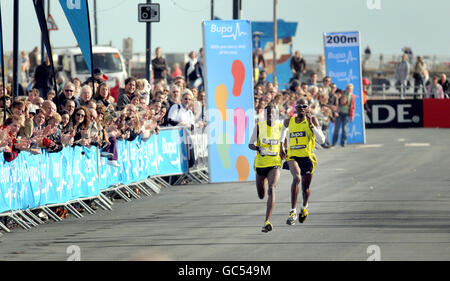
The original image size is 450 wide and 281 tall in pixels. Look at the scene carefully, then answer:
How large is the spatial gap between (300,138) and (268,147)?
0.91 meters

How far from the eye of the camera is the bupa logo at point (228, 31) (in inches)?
887

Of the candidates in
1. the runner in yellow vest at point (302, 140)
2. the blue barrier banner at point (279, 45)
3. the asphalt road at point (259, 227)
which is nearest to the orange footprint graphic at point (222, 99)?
the asphalt road at point (259, 227)

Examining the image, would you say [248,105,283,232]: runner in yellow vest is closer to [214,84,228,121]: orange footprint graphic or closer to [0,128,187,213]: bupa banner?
[0,128,187,213]: bupa banner

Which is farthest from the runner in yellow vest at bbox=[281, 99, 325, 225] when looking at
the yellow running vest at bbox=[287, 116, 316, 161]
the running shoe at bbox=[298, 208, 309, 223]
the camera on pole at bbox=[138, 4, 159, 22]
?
the camera on pole at bbox=[138, 4, 159, 22]

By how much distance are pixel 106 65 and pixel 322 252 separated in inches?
1404

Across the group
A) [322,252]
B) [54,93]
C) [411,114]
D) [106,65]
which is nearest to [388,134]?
[411,114]

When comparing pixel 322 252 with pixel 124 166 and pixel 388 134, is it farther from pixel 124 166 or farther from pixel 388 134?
pixel 388 134

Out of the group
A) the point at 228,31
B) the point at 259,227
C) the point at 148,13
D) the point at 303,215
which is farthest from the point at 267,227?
the point at 148,13

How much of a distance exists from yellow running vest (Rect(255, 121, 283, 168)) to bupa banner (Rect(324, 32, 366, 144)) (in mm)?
17117

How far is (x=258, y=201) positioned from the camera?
758 inches

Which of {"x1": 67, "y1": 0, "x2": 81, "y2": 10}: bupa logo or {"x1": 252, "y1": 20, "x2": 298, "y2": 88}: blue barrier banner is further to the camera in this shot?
{"x1": 252, "y1": 20, "x2": 298, "y2": 88}: blue barrier banner

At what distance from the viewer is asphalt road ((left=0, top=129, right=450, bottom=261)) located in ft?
42.8

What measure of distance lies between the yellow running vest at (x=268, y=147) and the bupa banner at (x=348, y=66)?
56.2 feet
